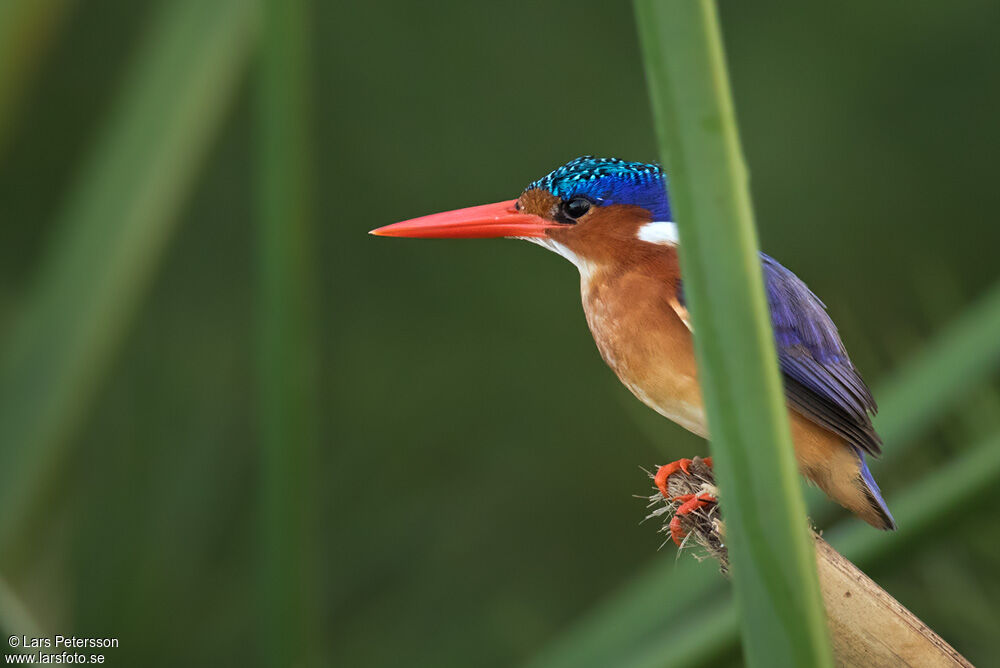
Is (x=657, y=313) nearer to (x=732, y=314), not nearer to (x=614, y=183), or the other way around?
(x=614, y=183)

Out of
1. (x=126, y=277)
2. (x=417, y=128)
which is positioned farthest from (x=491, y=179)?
(x=126, y=277)

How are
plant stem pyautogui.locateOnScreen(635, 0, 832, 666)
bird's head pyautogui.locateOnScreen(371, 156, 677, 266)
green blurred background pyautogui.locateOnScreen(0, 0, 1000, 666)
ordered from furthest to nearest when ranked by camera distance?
green blurred background pyautogui.locateOnScreen(0, 0, 1000, 666) < bird's head pyautogui.locateOnScreen(371, 156, 677, 266) < plant stem pyautogui.locateOnScreen(635, 0, 832, 666)

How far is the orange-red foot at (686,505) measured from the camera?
2.06 feet

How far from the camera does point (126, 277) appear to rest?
1.16 m

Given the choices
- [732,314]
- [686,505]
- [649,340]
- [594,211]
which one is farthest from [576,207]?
[732,314]

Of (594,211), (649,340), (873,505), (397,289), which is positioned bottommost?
(873,505)

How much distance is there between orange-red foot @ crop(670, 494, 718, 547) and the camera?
2.06 ft

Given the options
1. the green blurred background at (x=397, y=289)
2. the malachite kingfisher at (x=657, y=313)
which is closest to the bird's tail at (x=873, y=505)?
the malachite kingfisher at (x=657, y=313)

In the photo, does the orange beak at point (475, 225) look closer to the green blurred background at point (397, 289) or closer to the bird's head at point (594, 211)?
the bird's head at point (594, 211)

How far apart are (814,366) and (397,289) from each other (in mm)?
1472

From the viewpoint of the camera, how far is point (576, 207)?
0.74 meters

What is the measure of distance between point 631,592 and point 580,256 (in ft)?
1.58

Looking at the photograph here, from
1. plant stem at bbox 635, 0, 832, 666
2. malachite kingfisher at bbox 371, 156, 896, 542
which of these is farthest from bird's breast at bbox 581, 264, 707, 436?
plant stem at bbox 635, 0, 832, 666

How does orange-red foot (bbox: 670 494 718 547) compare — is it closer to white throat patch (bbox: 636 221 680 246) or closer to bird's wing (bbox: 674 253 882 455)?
bird's wing (bbox: 674 253 882 455)
